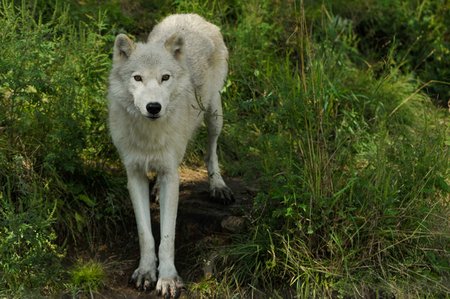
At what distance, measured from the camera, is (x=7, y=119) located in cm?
415

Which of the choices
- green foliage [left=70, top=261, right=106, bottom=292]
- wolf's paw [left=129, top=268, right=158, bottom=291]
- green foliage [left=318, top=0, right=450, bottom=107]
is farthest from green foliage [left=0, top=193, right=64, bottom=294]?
green foliage [left=318, top=0, right=450, bottom=107]

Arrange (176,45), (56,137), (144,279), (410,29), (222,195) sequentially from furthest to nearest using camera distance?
(410,29) → (222,195) → (56,137) → (176,45) → (144,279)

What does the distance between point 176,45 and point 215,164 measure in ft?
5.35

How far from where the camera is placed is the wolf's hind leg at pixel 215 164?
4.73 metres

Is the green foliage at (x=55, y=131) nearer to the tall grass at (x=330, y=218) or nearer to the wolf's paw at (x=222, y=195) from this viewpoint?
the wolf's paw at (x=222, y=195)

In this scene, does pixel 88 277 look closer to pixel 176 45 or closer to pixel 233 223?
pixel 233 223

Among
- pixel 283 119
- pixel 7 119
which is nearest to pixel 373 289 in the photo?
pixel 283 119

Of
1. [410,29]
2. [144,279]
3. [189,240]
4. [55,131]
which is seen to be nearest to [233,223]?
[189,240]

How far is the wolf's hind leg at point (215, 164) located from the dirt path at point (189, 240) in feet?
0.34

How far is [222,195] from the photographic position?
15.5 feet

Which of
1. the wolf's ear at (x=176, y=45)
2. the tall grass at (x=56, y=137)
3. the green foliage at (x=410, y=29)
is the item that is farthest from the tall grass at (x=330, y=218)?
the green foliage at (x=410, y=29)

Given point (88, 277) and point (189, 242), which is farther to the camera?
point (189, 242)

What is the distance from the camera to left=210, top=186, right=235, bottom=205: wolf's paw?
4.69 metres

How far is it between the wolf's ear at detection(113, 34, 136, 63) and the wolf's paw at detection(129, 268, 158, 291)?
1822 millimetres
